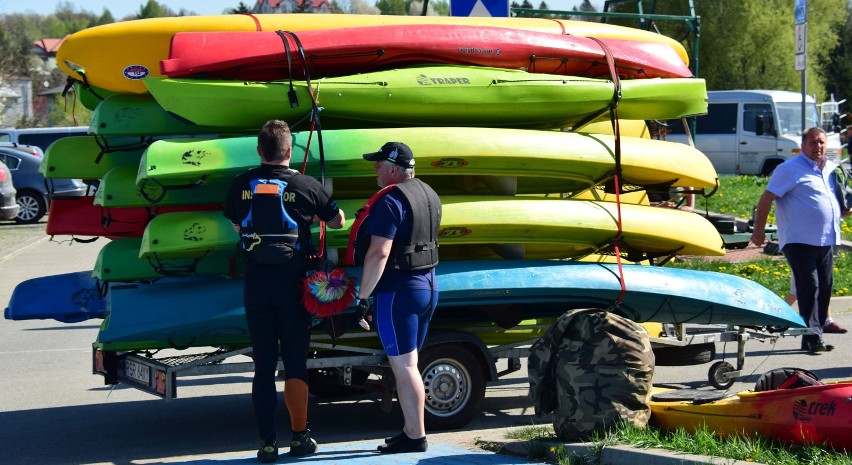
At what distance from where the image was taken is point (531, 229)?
26.6 ft

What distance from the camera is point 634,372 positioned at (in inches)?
262

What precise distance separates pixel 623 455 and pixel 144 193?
3.42 m

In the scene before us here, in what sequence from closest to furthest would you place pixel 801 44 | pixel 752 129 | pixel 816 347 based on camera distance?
1. pixel 816 347
2. pixel 801 44
3. pixel 752 129

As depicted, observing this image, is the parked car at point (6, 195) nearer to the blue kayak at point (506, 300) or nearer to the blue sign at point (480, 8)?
the blue sign at point (480, 8)

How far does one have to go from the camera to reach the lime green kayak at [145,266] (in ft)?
25.0

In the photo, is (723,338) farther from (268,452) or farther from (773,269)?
(773,269)

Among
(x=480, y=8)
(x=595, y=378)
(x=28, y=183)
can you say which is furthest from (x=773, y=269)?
(x=28, y=183)

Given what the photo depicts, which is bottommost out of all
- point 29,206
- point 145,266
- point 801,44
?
point 29,206

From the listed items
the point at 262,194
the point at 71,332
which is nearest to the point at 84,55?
the point at 262,194

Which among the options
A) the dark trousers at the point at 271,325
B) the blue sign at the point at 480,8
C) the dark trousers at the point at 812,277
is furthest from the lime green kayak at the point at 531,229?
the blue sign at the point at 480,8

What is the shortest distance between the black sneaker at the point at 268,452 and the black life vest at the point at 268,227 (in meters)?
1.03

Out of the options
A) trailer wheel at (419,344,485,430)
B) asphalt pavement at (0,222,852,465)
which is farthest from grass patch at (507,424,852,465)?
trailer wheel at (419,344,485,430)

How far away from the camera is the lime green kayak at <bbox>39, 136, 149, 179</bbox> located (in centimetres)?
816

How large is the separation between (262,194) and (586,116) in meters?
2.89
